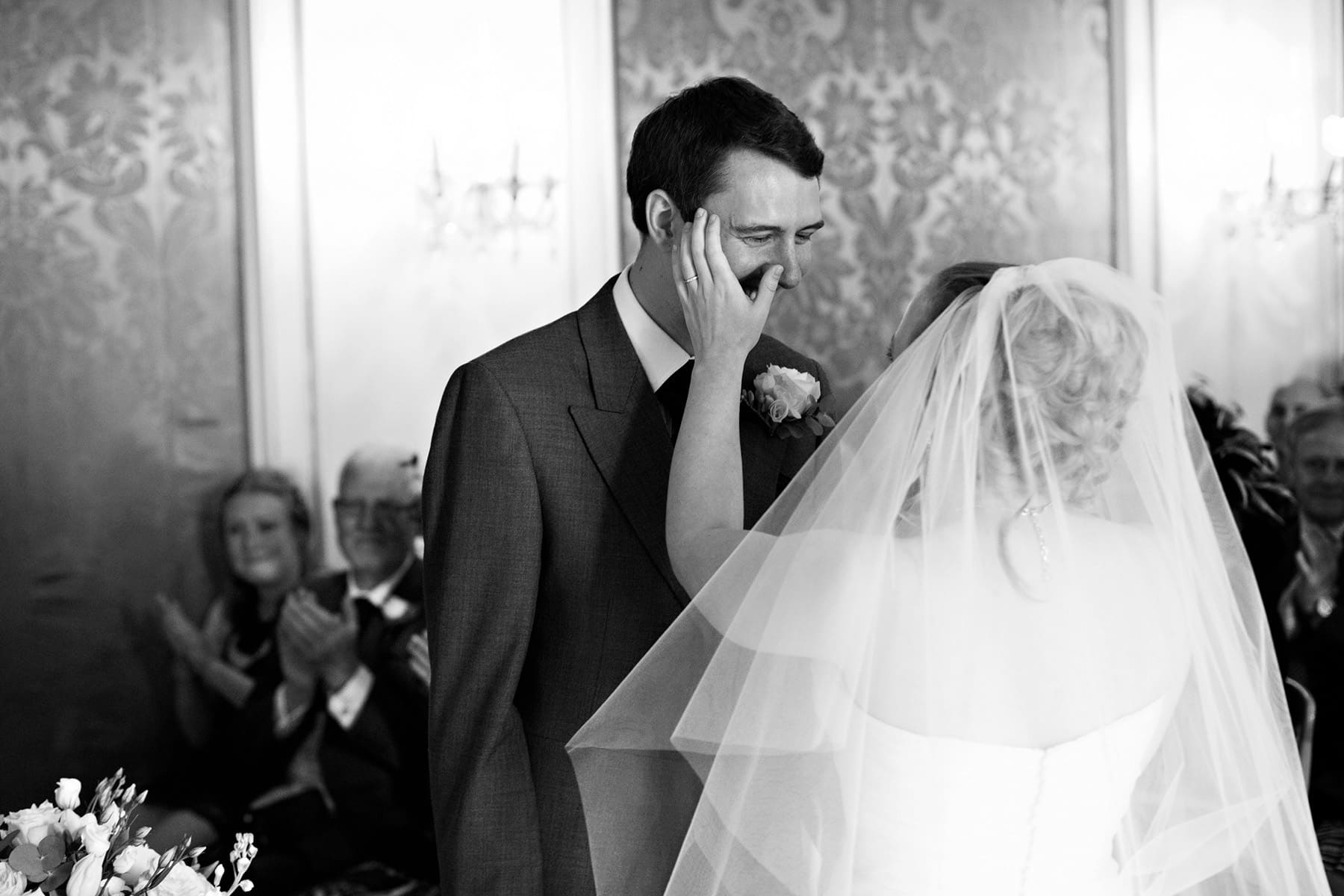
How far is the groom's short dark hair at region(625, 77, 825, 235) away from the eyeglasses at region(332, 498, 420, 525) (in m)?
3.02

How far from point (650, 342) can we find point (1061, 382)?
696 mm

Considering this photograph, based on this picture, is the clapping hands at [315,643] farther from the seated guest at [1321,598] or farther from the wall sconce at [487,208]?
the seated guest at [1321,598]

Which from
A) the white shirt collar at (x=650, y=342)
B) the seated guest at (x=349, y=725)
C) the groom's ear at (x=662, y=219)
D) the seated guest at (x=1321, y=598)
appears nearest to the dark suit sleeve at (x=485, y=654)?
the white shirt collar at (x=650, y=342)

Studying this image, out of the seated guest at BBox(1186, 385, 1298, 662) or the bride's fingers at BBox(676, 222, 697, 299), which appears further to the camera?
the seated guest at BBox(1186, 385, 1298, 662)

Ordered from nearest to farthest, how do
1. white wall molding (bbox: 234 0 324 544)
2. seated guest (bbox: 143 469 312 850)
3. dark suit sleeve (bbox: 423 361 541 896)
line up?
dark suit sleeve (bbox: 423 361 541 896) → seated guest (bbox: 143 469 312 850) → white wall molding (bbox: 234 0 324 544)

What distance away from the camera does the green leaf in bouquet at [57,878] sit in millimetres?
1638

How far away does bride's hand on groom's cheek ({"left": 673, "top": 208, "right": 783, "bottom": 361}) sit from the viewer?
1.89m

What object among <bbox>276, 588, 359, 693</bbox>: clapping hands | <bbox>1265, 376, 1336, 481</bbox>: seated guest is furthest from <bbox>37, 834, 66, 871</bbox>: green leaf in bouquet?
<bbox>1265, 376, 1336, 481</bbox>: seated guest

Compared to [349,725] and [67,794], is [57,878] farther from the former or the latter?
[349,725]

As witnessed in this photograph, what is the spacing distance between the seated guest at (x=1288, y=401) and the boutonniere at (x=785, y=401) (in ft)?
13.5

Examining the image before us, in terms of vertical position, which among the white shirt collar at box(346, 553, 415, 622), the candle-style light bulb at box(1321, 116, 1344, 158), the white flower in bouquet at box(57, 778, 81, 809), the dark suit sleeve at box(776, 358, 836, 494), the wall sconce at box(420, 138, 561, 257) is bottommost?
the white shirt collar at box(346, 553, 415, 622)

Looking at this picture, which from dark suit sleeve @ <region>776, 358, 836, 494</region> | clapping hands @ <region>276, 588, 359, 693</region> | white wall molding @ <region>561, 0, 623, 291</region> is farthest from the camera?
white wall molding @ <region>561, 0, 623, 291</region>

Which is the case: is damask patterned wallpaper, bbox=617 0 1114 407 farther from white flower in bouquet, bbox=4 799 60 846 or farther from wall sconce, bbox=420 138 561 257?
white flower in bouquet, bbox=4 799 60 846

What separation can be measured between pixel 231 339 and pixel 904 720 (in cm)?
427
